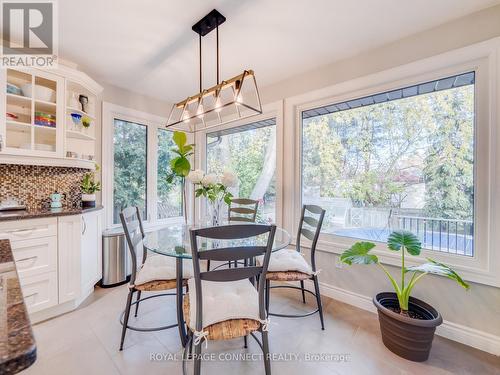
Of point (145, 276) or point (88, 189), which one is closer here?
point (145, 276)

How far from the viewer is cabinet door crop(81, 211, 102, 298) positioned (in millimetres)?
2344

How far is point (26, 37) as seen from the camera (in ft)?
6.93

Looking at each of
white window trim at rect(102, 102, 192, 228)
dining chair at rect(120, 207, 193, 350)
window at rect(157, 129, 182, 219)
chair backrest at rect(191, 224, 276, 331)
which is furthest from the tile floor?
window at rect(157, 129, 182, 219)

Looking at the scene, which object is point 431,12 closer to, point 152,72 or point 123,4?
point 123,4

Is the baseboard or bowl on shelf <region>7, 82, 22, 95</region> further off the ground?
bowl on shelf <region>7, 82, 22, 95</region>

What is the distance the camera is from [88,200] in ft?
8.57

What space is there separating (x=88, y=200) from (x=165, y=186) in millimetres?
1200

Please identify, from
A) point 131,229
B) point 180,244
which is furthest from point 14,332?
point 131,229

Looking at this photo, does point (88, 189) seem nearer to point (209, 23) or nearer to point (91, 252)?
point (91, 252)

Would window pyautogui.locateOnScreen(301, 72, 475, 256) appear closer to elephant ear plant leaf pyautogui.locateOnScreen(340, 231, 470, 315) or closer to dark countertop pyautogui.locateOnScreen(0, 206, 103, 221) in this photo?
elephant ear plant leaf pyautogui.locateOnScreen(340, 231, 470, 315)

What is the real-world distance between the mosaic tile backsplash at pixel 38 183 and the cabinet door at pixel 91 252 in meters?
0.40

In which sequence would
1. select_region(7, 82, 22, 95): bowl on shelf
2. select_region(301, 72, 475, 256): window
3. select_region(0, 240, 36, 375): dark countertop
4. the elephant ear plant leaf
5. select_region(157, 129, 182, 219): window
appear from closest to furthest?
select_region(0, 240, 36, 375): dark countertop < the elephant ear plant leaf < select_region(301, 72, 475, 256): window < select_region(7, 82, 22, 95): bowl on shelf < select_region(157, 129, 182, 219): window

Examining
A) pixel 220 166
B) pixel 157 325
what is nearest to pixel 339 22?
pixel 220 166

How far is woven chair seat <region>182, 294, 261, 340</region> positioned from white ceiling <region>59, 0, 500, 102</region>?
2.18 m
